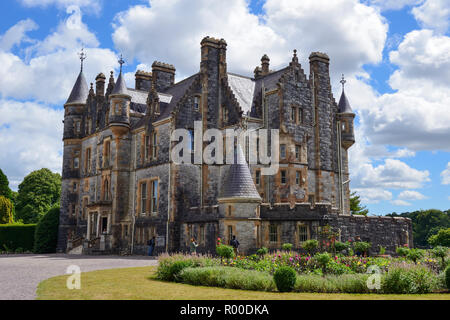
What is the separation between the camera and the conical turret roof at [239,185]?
95.5 ft

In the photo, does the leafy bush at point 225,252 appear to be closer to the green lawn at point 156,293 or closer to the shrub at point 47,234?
the green lawn at point 156,293

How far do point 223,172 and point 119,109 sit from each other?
435 inches

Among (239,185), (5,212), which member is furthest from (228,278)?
(5,212)

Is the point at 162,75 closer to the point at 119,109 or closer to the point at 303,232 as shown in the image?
the point at 119,109

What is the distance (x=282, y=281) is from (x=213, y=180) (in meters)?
21.9

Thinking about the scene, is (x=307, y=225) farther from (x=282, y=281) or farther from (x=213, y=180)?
(x=282, y=281)

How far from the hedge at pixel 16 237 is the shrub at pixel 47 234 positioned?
3.90 feet

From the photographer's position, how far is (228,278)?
16.1 metres

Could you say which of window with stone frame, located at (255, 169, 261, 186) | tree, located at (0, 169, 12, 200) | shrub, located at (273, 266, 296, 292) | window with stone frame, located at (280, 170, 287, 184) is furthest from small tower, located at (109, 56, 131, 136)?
tree, located at (0, 169, 12, 200)

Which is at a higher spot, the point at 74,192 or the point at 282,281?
the point at 74,192

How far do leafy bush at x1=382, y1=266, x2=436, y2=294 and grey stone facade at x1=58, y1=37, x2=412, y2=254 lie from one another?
13931mm

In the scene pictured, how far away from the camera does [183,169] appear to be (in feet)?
117

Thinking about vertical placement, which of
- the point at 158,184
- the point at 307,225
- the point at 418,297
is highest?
the point at 158,184
